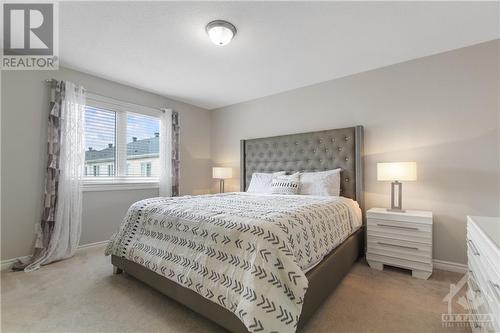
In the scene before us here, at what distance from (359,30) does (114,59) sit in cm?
265

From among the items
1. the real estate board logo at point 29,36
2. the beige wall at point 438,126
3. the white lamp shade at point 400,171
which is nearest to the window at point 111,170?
the real estate board logo at point 29,36

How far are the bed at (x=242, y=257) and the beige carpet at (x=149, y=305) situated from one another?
0.13m

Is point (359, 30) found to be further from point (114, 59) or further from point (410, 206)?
point (114, 59)

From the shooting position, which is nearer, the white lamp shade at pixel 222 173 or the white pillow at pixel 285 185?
the white pillow at pixel 285 185

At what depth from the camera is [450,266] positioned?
240 cm

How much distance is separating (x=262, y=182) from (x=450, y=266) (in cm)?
235

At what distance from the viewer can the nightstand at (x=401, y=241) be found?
2213 mm

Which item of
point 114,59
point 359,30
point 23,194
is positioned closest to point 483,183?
point 359,30

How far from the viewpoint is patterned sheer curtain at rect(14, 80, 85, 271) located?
8.50 ft

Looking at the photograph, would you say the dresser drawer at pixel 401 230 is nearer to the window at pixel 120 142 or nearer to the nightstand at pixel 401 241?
the nightstand at pixel 401 241

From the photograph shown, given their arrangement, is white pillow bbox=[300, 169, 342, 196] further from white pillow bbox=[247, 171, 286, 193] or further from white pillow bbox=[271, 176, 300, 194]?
white pillow bbox=[247, 171, 286, 193]

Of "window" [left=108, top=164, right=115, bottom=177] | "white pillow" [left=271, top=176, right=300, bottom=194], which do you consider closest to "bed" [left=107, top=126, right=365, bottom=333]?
"white pillow" [left=271, top=176, right=300, bottom=194]

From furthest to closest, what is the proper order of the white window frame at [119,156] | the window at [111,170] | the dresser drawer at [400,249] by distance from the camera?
the window at [111,170] < the white window frame at [119,156] < the dresser drawer at [400,249]

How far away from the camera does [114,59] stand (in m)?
2.64
